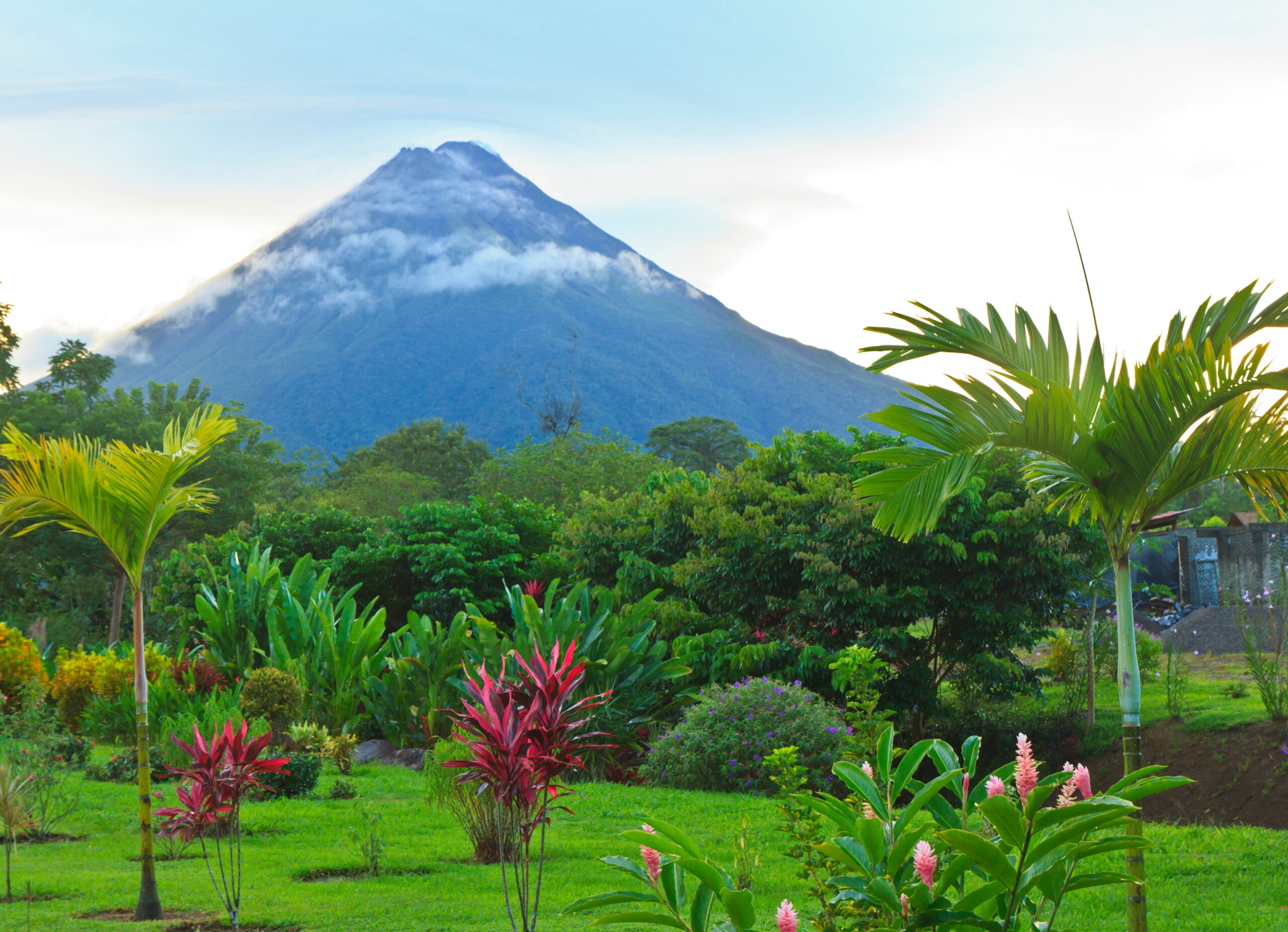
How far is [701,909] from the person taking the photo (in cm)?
215

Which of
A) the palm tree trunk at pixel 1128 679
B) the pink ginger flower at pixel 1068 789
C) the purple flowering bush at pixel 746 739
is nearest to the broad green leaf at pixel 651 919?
Result: the pink ginger flower at pixel 1068 789

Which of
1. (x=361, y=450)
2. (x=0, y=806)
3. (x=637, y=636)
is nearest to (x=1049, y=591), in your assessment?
(x=637, y=636)

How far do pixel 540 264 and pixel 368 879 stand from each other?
498 ft

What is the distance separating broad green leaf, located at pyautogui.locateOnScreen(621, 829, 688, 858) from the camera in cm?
201

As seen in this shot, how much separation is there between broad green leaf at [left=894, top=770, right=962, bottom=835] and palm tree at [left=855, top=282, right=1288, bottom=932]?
1.77 metres

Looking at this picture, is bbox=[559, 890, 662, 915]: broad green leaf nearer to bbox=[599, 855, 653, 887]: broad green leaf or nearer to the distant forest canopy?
bbox=[599, 855, 653, 887]: broad green leaf

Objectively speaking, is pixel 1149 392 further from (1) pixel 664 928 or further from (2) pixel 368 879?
(2) pixel 368 879

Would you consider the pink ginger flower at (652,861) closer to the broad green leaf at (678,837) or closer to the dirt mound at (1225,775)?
the broad green leaf at (678,837)

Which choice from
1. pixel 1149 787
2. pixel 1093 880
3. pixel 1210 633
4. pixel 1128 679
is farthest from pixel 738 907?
pixel 1210 633

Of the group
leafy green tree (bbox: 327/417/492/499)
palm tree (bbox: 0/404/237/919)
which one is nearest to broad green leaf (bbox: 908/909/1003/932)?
palm tree (bbox: 0/404/237/919)

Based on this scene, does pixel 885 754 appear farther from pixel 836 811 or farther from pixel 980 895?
pixel 980 895

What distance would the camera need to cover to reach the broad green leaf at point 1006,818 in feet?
5.80

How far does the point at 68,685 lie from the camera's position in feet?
42.3

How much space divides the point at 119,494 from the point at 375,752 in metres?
7.08
